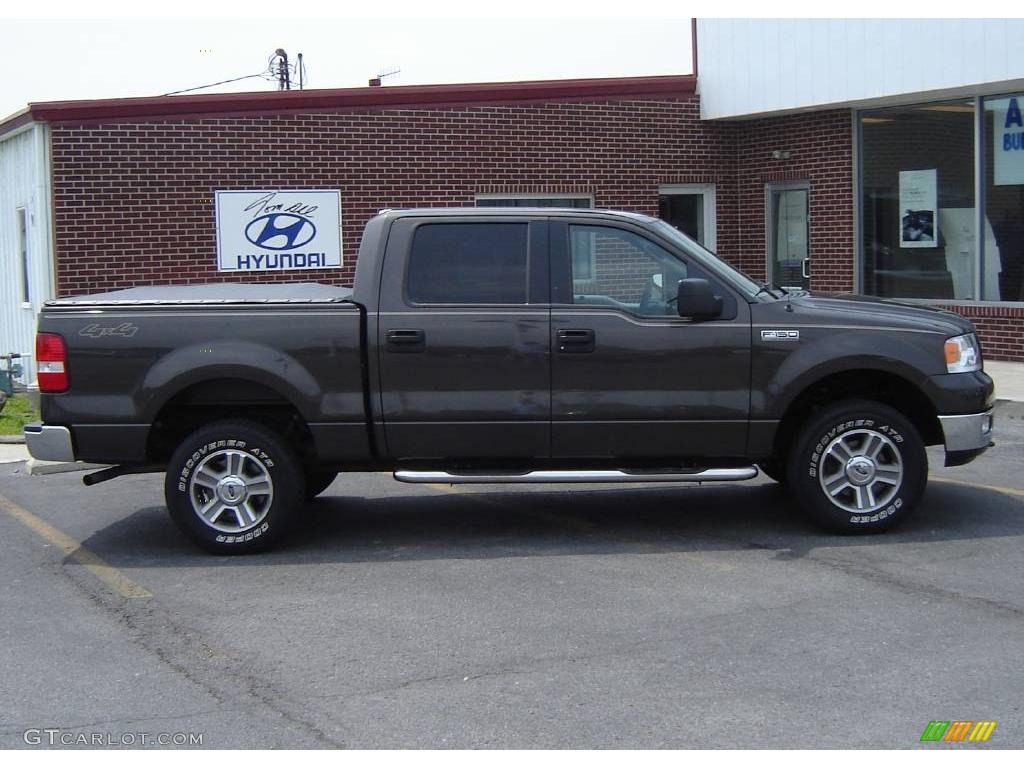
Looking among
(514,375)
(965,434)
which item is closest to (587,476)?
(514,375)

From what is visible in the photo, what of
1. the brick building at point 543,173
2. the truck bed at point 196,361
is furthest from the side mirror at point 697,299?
the brick building at point 543,173

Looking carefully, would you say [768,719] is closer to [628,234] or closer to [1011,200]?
[628,234]

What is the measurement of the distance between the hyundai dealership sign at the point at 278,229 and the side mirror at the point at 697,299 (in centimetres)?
988

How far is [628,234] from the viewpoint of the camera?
25.1 ft

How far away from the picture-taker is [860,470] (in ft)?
24.8

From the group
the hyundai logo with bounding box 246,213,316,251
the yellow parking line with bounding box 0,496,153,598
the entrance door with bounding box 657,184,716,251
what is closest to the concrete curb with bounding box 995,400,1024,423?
the entrance door with bounding box 657,184,716,251

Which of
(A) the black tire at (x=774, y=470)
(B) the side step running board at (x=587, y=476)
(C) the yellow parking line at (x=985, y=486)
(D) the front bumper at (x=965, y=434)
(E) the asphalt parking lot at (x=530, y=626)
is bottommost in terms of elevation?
(E) the asphalt parking lot at (x=530, y=626)

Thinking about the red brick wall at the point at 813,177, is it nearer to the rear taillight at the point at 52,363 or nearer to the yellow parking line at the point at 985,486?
the yellow parking line at the point at 985,486

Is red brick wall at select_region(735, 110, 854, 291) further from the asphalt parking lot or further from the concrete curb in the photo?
the asphalt parking lot

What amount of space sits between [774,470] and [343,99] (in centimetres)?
977

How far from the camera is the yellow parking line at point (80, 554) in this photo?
6.98 metres

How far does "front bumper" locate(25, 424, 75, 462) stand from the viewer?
750 centimetres

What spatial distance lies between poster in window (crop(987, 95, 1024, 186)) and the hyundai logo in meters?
8.27

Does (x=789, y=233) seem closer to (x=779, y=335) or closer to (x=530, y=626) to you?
(x=779, y=335)
